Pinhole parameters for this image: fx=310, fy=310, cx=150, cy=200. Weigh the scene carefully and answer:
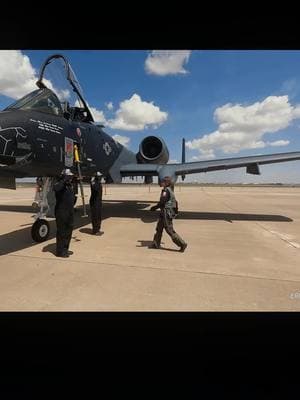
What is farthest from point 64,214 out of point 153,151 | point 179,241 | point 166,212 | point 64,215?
point 153,151

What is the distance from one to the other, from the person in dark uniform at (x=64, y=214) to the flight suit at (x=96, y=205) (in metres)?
2.43

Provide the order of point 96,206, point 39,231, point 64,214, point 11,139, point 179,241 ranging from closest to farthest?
point 11,139 → point 64,214 → point 179,241 → point 39,231 → point 96,206

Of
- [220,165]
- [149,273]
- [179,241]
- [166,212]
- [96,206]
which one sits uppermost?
[220,165]

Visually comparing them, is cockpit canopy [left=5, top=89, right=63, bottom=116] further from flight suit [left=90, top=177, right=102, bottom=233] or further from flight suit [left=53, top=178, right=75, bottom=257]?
flight suit [left=90, top=177, right=102, bottom=233]

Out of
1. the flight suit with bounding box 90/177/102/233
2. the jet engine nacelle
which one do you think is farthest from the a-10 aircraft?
the jet engine nacelle

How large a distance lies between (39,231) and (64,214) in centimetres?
144

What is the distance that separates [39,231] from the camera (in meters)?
7.84

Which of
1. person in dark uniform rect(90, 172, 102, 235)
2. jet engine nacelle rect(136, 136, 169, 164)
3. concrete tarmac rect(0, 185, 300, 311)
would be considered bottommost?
concrete tarmac rect(0, 185, 300, 311)

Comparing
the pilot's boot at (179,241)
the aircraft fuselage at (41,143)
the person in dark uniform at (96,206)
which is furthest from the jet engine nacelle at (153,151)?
the pilot's boot at (179,241)

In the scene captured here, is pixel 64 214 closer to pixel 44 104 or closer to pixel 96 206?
pixel 96 206

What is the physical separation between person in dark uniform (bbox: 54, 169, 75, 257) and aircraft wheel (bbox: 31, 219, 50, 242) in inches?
51.4

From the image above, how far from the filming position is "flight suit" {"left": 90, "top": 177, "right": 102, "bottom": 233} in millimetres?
9406

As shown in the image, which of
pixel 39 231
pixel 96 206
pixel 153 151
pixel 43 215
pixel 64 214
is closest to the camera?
pixel 64 214
